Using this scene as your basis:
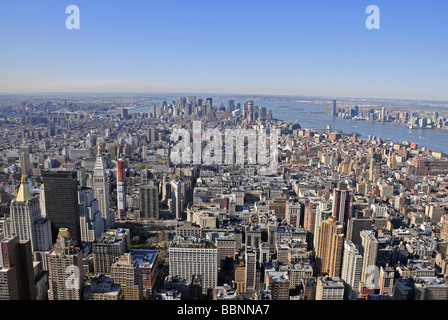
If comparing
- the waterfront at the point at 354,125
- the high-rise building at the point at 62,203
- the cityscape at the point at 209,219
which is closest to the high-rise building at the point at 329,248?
the cityscape at the point at 209,219

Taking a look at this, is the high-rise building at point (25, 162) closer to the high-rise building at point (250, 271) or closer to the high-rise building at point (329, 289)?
the high-rise building at point (250, 271)

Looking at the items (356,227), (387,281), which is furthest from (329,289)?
(356,227)

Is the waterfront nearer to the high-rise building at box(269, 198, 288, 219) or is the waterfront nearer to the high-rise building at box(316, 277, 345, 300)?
the high-rise building at box(269, 198, 288, 219)

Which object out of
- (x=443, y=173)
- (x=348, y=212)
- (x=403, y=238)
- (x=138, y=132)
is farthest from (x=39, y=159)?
(x=443, y=173)

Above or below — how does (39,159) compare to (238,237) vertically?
above
